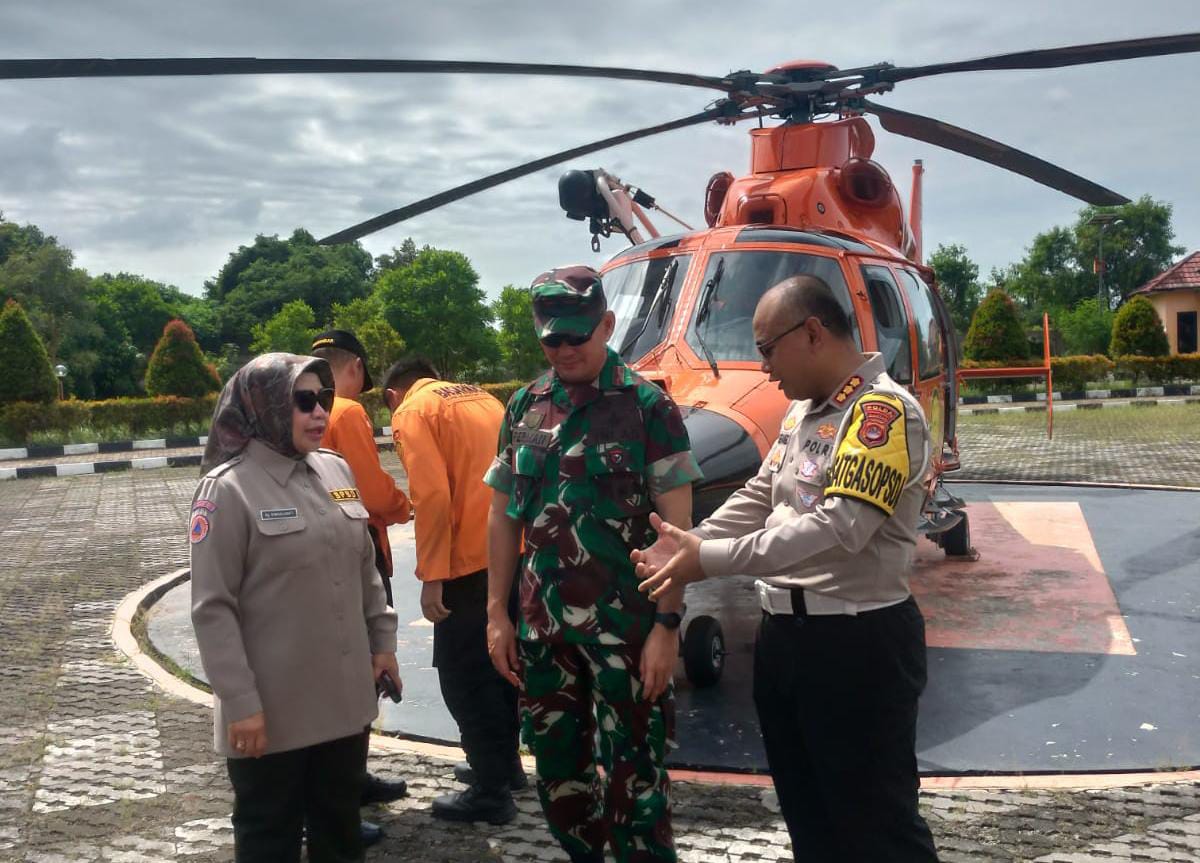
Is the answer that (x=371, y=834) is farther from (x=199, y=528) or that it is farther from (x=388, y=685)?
(x=199, y=528)

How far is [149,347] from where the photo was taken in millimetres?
73188

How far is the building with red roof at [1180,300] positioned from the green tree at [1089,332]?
3831mm

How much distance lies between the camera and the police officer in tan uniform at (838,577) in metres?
2.57

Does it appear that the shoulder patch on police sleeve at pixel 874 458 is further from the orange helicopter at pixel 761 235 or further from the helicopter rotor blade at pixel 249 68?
the helicopter rotor blade at pixel 249 68

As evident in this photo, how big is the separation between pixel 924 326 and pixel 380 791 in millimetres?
5134

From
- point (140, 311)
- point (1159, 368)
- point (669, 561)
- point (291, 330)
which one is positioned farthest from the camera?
point (140, 311)

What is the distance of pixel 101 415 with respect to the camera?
1033 inches

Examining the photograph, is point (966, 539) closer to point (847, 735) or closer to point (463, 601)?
point (463, 601)

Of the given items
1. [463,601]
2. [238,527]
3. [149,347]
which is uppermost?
[149,347]

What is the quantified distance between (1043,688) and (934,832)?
193 centimetres

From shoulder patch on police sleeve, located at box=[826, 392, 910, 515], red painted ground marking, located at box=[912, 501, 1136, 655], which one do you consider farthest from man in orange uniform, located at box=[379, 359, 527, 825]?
red painted ground marking, located at box=[912, 501, 1136, 655]

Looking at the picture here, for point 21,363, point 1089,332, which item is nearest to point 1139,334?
point 1089,332

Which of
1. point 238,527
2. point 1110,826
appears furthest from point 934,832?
point 238,527

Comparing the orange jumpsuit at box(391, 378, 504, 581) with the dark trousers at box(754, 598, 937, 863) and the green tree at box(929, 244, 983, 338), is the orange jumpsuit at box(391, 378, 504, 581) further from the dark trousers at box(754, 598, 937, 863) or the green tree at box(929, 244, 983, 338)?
the green tree at box(929, 244, 983, 338)
